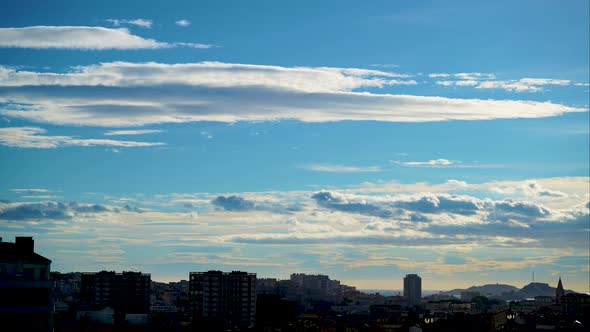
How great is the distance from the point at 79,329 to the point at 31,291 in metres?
46.9

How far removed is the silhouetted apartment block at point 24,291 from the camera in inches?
3659

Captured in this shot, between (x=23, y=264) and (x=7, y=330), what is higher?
(x=23, y=264)

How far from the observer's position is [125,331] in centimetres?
14688

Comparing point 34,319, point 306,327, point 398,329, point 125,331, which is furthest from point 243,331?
point 34,319

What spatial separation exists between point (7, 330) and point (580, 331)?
13285 centimetres

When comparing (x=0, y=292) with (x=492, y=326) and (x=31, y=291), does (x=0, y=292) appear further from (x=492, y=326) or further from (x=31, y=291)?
(x=492, y=326)

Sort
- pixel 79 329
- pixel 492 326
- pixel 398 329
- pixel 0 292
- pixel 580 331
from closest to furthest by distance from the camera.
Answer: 1. pixel 0 292
2. pixel 79 329
3. pixel 398 329
4. pixel 492 326
5. pixel 580 331

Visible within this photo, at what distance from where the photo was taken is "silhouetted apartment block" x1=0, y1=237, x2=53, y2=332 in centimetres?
9294

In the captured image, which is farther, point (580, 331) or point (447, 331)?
point (580, 331)

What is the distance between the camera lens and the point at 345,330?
136 m

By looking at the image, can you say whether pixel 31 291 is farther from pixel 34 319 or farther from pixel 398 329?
pixel 398 329

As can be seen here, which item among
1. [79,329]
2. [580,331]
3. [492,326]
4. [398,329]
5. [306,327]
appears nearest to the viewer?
[306,327]

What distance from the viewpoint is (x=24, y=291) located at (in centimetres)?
9438

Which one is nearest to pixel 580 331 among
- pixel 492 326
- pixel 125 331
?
pixel 492 326
